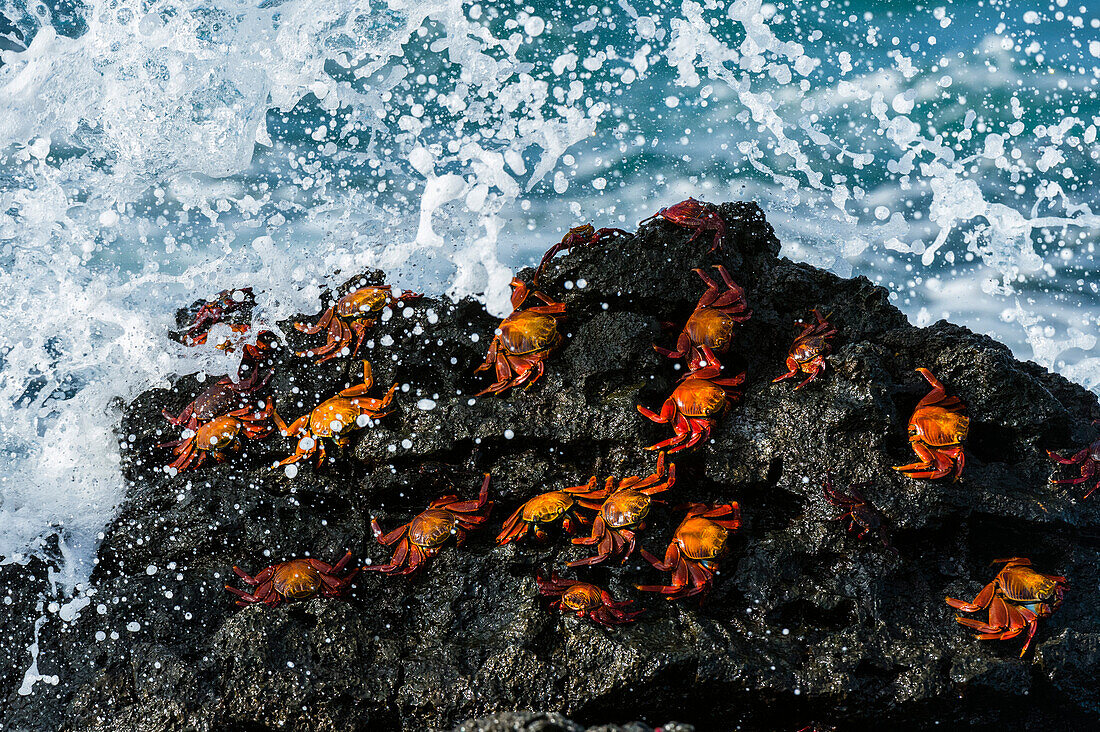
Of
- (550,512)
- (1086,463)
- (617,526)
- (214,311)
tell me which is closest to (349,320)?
(214,311)

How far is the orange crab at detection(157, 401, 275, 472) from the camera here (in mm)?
3799

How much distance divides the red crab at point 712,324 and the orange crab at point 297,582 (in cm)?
177

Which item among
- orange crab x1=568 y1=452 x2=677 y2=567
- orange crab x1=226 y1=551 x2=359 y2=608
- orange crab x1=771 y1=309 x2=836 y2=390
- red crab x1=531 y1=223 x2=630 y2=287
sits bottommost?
orange crab x1=226 y1=551 x2=359 y2=608

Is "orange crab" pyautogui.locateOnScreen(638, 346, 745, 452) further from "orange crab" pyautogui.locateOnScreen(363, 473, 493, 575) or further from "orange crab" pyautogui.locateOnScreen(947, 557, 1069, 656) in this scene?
"orange crab" pyautogui.locateOnScreen(947, 557, 1069, 656)

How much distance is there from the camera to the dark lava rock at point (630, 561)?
9.50 feet

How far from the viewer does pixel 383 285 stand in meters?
4.07

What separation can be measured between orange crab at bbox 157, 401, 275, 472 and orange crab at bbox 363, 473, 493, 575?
39.3 inches

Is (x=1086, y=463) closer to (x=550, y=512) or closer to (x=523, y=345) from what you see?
(x=550, y=512)

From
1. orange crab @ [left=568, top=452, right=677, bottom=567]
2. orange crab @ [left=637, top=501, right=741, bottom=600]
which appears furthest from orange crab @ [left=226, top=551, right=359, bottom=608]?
orange crab @ [left=637, top=501, right=741, bottom=600]

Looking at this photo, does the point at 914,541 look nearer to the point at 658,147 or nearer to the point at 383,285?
the point at 383,285

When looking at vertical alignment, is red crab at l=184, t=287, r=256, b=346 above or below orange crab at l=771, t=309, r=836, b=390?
below

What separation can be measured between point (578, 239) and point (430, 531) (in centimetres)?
166

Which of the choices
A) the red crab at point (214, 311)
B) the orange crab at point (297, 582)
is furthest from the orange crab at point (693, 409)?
the red crab at point (214, 311)

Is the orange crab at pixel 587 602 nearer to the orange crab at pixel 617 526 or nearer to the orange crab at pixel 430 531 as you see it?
the orange crab at pixel 617 526
